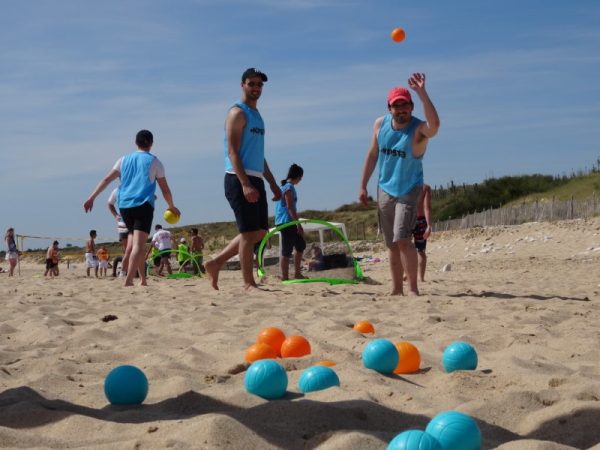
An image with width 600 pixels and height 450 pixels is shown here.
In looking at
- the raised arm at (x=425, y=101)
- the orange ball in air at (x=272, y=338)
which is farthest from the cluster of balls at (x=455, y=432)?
the raised arm at (x=425, y=101)

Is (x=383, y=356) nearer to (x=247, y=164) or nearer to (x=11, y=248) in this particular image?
(x=247, y=164)

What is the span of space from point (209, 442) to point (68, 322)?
3130mm

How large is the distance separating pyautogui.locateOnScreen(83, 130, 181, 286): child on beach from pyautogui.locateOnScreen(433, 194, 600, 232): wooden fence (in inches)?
772

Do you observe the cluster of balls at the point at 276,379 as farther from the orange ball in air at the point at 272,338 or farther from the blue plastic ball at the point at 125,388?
the orange ball in air at the point at 272,338

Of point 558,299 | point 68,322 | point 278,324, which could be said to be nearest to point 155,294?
point 68,322

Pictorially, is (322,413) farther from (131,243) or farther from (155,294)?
(131,243)

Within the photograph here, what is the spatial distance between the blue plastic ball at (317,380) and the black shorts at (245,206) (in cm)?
377

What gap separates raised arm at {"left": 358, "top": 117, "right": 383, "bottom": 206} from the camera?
6.76 m

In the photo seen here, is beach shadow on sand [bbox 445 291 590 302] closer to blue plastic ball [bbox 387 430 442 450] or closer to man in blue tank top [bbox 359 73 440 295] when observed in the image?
man in blue tank top [bbox 359 73 440 295]

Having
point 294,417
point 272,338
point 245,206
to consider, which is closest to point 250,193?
point 245,206

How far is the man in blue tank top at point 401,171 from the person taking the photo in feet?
21.1

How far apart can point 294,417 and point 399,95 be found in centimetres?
444

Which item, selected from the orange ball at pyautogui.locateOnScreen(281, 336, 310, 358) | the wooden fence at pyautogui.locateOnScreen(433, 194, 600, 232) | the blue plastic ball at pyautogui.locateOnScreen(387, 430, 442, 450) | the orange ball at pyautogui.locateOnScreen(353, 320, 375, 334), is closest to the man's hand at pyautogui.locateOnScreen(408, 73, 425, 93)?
the orange ball at pyautogui.locateOnScreen(353, 320, 375, 334)

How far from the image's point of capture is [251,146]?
6742 mm
